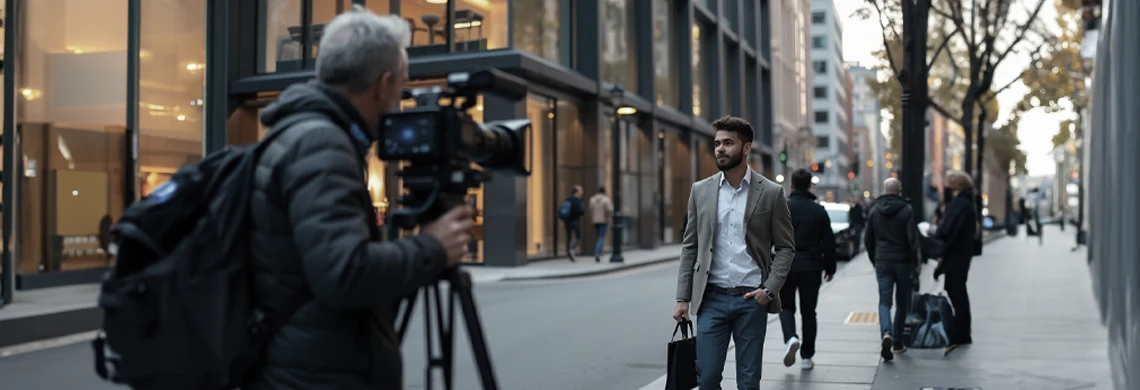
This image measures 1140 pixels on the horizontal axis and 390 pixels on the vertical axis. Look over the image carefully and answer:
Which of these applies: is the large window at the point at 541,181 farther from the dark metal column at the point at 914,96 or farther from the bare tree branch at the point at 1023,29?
the dark metal column at the point at 914,96

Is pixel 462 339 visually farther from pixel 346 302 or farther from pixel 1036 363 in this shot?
pixel 346 302

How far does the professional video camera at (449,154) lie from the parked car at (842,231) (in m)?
23.1

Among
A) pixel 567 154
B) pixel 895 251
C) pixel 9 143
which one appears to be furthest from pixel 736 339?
pixel 567 154

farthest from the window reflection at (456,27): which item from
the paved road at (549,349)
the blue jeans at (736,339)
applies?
the blue jeans at (736,339)

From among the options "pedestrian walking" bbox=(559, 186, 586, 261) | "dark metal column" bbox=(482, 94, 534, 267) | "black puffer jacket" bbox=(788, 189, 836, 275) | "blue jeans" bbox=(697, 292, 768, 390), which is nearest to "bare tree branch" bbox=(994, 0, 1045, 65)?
"pedestrian walking" bbox=(559, 186, 586, 261)

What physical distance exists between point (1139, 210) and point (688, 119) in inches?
1171

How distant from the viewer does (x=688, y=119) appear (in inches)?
1396

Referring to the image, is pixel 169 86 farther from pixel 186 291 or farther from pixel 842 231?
pixel 186 291

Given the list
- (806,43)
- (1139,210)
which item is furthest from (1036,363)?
(806,43)

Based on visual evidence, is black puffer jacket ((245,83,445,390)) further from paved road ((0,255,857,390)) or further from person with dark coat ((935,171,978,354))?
person with dark coat ((935,171,978,354))

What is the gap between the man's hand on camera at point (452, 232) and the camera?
2373 millimetres

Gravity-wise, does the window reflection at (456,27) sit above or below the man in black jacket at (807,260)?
above

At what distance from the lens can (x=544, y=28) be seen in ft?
82.2

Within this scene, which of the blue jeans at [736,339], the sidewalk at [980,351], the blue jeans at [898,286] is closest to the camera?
the blue jeans at [736,339]
